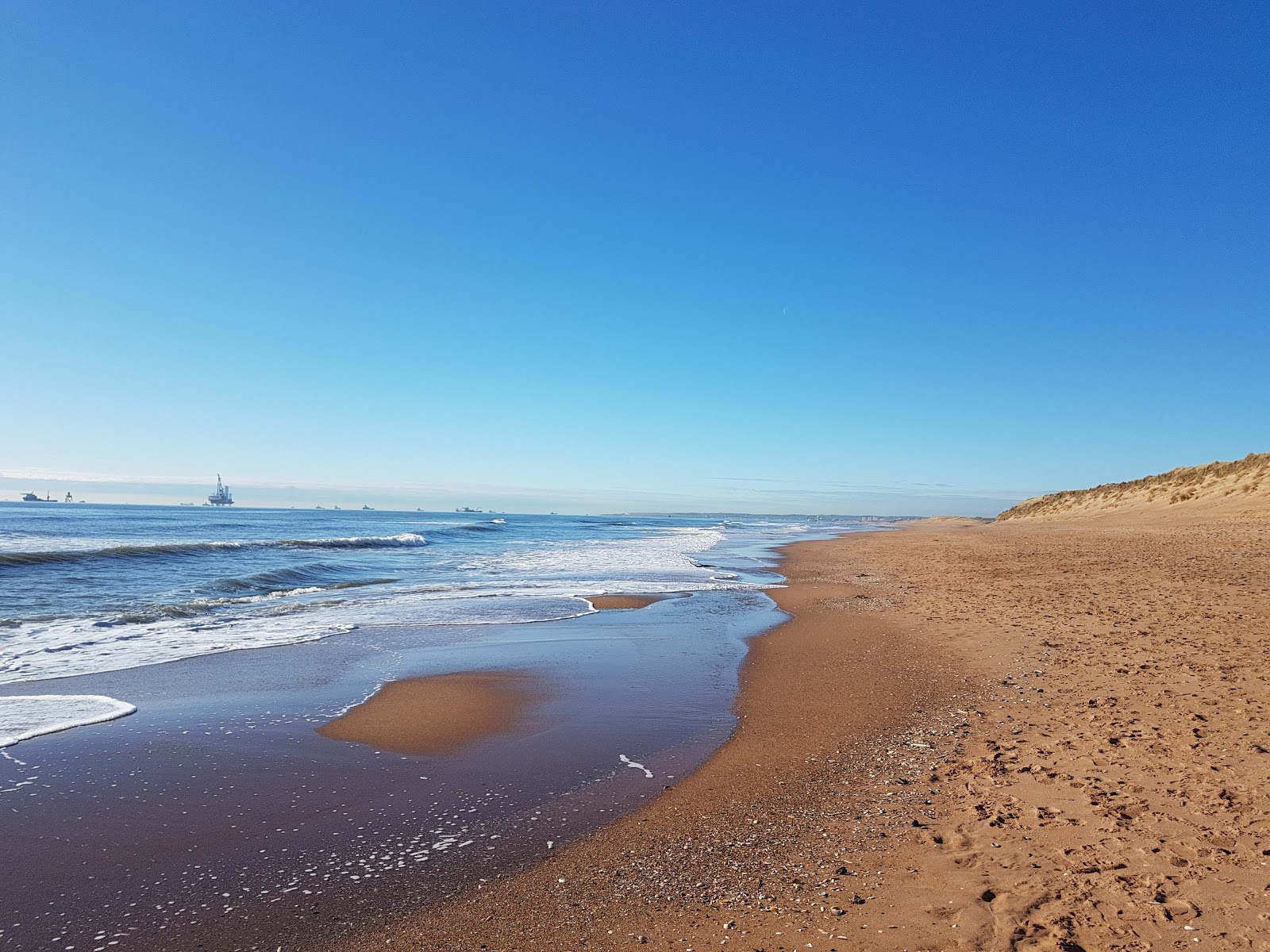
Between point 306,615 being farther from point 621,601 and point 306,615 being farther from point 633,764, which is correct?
point 633,764

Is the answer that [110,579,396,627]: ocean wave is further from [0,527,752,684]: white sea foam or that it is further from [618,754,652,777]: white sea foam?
[618,754,652,777]: white sea foam

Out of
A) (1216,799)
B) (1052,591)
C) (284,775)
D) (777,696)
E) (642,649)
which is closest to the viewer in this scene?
(1216,799)

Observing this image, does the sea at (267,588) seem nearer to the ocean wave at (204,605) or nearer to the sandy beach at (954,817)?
the ocean wave at (204,605)

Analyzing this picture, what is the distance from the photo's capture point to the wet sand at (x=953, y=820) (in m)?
3.27

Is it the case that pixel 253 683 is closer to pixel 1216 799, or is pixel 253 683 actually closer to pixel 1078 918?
pixel 1078 918

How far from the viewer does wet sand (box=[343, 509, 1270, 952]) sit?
3.27m

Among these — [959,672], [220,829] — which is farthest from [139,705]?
[959,672]

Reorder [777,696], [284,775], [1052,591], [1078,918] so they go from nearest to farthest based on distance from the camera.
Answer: [1078,918]
[284,775]
[777,696]
[1052,591]

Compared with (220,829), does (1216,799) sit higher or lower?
Answer: higher

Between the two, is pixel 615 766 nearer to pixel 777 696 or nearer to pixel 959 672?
pixel 777 696

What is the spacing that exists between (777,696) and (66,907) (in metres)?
6.26

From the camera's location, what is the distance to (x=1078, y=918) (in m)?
3.24

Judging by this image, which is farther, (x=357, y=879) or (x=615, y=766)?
(x=615, y=766)

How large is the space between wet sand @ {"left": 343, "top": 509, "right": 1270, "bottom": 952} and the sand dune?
32141 mm
